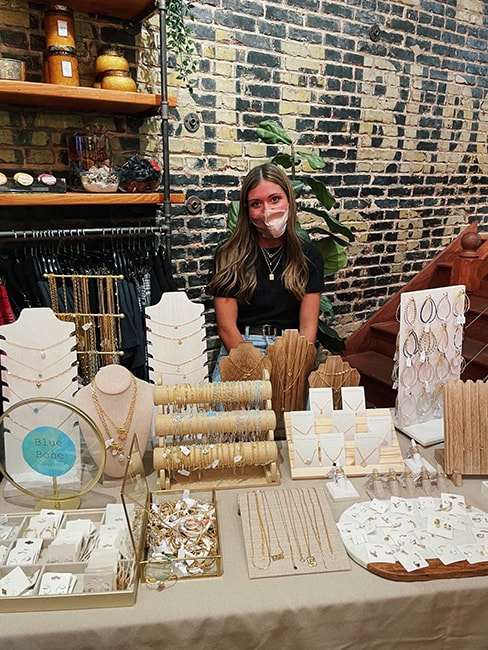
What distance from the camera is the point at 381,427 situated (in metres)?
1.54

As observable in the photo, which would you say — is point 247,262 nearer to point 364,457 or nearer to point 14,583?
point 364,457

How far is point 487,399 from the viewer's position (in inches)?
59.1

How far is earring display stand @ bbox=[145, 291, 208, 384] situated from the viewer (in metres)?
1.76

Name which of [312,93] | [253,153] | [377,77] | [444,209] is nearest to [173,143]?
[253,153]

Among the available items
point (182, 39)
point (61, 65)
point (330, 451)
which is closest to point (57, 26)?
point (61, 65)

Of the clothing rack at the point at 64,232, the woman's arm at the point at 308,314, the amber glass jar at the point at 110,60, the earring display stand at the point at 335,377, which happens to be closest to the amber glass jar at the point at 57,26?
the amber glass jar at the point at 110,60

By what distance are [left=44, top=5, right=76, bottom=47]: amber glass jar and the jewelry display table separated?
2.03 meters

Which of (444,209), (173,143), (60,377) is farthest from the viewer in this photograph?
(444,209)

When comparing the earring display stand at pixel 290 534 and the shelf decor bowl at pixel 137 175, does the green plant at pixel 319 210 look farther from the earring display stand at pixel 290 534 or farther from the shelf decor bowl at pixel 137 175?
the earring display stand at pixel 290 534

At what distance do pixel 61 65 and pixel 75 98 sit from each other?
15 centimetres

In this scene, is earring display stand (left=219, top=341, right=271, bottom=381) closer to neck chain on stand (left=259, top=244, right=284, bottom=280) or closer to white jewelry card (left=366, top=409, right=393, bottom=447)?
white jewelry card (left=366, top=409, right=393, bottom=447)

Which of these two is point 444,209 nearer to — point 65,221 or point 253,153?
point 253,153

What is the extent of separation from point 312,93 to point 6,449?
2.64m

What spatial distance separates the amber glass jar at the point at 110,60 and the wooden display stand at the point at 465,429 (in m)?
1.86
